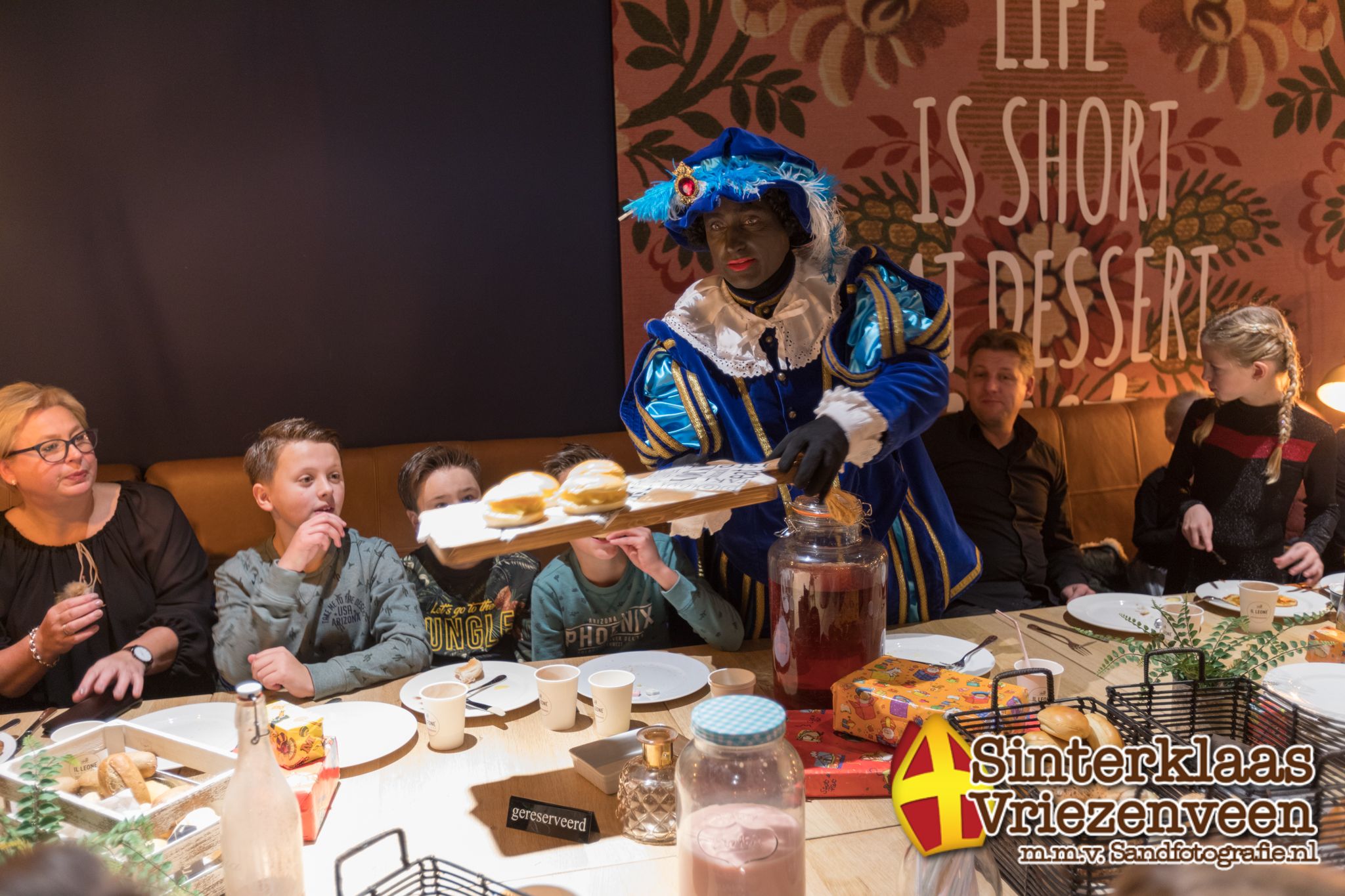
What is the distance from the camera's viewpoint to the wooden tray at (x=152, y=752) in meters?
1.12

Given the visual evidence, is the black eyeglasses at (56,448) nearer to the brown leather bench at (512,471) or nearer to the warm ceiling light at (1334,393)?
the brown leather bench at (512,471)

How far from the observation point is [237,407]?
307 cm

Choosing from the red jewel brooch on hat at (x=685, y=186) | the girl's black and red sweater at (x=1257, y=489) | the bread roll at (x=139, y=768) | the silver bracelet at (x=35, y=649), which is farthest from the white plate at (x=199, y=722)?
the girl's black and red sweater at (x=1257, y=489)

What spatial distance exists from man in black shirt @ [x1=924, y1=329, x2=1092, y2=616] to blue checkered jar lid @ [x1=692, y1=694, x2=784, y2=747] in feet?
7.20

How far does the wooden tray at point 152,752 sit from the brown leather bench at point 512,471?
1540 mm

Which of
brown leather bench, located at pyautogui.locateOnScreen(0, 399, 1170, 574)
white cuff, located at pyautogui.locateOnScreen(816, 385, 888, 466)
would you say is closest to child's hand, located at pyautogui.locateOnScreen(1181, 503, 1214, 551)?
brown leather bench, located at pyautogui.locateOnScreen(0, 399, 1170, 574)

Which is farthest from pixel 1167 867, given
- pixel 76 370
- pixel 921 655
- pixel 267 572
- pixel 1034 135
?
pixel 1034 135

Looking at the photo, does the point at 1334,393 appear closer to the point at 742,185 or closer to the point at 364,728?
the point at 742,185

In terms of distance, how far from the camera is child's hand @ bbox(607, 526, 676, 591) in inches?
76.5

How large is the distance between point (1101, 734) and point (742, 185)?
3.62 feet

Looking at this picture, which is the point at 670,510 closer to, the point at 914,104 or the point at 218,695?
the point at 218,695

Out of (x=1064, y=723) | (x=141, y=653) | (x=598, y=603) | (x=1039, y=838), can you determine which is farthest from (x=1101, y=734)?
(x=141, y=653)

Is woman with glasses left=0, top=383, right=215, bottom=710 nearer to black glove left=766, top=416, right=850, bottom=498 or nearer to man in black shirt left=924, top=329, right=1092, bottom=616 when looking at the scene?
black glove left=766, top=416, right=850, bottom=498

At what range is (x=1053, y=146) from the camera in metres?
3.61
